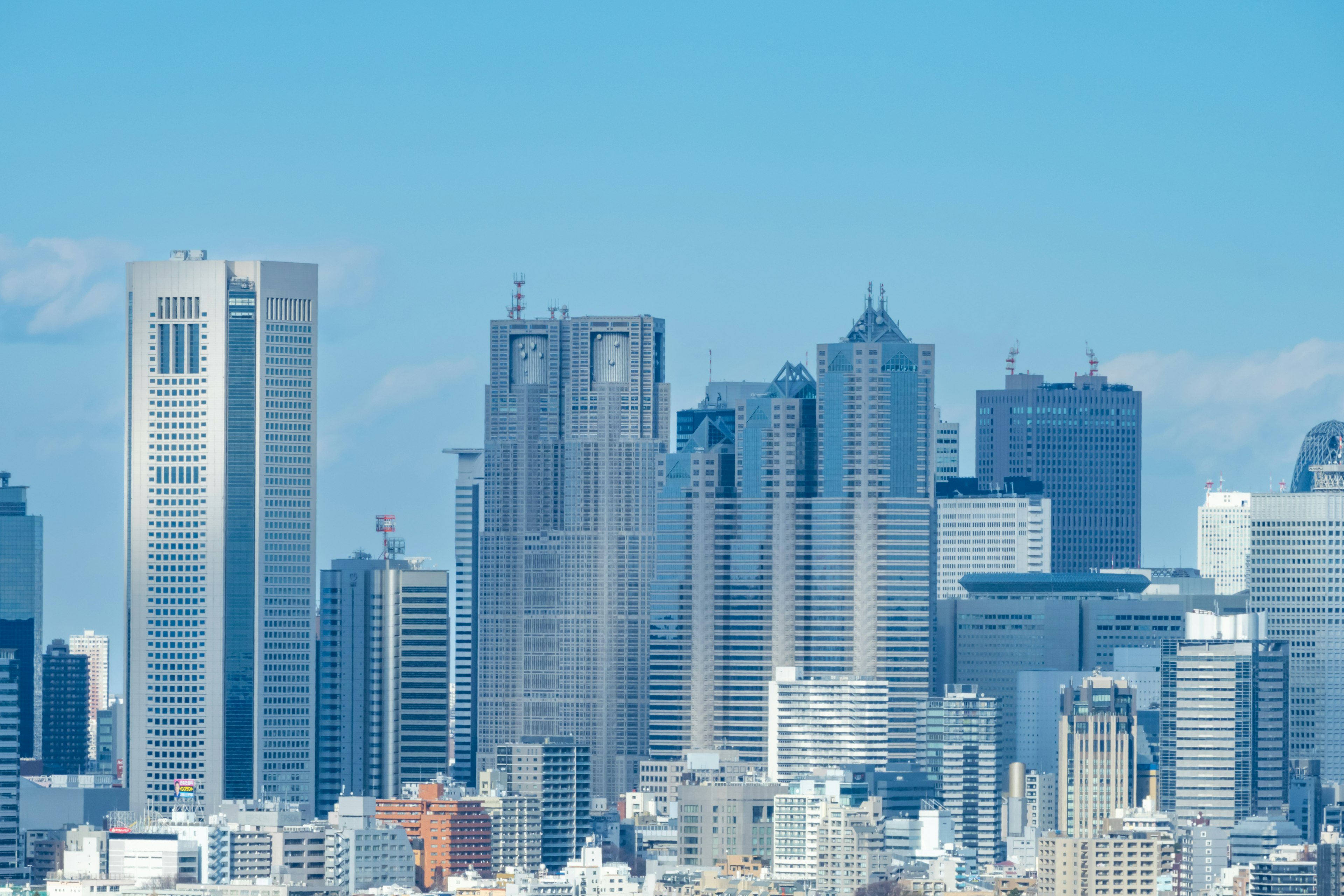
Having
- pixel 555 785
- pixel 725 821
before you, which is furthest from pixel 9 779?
pixel 725 821

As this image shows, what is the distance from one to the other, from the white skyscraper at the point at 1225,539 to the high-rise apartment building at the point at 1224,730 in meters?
19.7

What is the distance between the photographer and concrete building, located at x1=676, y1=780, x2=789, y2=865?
132m

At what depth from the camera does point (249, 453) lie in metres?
155

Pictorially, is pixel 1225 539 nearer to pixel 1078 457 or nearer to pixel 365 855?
A: pixel 1078 457

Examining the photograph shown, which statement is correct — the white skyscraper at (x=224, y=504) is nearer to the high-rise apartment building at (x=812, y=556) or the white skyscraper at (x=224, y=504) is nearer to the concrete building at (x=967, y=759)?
the high-rise apartment building at (x=812, y=556)

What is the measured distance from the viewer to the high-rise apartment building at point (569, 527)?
166000mm

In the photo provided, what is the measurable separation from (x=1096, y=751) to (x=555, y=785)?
1916 cm

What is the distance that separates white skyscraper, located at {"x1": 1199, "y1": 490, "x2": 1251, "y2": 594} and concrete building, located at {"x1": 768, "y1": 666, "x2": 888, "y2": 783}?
24542mm

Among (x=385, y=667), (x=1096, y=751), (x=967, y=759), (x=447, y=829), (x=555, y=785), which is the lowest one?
(x=447, y=829)

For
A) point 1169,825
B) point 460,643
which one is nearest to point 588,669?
point 460,643

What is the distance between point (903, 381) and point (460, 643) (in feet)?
88.0

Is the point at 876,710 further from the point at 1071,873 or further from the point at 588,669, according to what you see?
the point at 1071,873

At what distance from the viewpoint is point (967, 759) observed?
14625 centimetres

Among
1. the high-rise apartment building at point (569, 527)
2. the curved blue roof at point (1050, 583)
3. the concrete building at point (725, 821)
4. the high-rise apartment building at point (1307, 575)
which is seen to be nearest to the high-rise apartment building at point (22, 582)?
the high-rise apartment building at point (569, 527)
